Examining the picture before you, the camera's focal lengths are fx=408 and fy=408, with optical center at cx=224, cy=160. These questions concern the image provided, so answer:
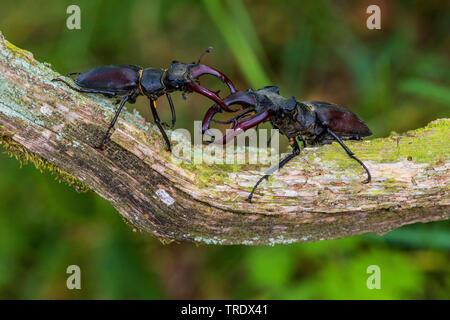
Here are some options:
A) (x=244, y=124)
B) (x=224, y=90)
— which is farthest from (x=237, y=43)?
(x=244, y=124)

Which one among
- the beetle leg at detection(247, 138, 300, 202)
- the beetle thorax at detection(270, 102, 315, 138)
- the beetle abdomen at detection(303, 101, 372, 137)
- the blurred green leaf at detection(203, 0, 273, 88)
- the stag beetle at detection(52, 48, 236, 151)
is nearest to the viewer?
the beetle leg at detection(247, 138, 300, 202)

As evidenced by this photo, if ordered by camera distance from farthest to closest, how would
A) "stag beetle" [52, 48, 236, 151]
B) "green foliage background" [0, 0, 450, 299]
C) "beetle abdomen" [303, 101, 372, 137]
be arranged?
"green foliage background" [0, 0, 450, 299] < "beetle abdomen" [303, 101, 372, 137] < "stag beetle" [52, 48, 236, 151]

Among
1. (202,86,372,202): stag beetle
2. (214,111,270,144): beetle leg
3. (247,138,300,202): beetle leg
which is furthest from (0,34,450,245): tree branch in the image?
(214,111,270,144): beetle leg

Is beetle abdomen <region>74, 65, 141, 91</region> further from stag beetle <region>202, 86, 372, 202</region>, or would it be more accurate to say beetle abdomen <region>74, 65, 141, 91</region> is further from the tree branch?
stag beetle <region>202, 86, 372, 202</region>

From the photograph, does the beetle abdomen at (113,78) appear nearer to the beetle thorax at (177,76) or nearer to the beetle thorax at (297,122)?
the beetle thorax at (177,76)

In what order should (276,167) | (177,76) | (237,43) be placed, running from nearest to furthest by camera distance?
(276,167)
(177,76)
(237,43)

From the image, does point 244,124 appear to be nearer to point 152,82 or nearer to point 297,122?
point 297,122
